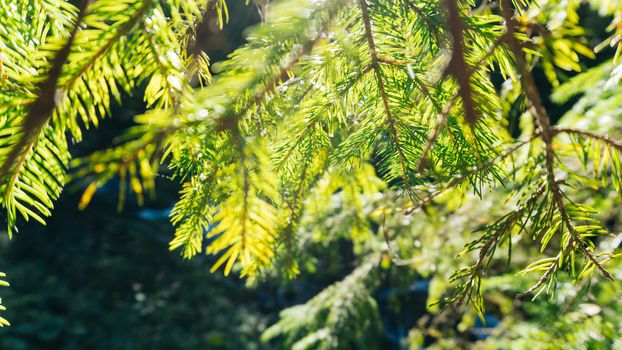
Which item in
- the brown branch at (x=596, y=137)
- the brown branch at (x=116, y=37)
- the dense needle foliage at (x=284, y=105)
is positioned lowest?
the brown branch at (x=596, y=137)

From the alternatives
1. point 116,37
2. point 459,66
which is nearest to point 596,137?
point 459,66

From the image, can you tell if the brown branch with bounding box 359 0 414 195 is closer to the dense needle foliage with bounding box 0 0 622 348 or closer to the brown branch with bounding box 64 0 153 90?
the dense needle foliage with bounding box 0 0 622 348

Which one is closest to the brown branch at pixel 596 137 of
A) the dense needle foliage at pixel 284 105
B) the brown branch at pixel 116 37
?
the dense needle foliage at pixel 284 105

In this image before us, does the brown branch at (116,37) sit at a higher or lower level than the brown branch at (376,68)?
higher

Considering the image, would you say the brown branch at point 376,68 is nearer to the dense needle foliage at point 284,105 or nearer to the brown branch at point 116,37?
the dense needle foliage at point 284,105

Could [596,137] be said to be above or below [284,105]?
below

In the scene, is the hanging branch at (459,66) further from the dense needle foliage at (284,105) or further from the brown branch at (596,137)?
the brown branch at (596,137)

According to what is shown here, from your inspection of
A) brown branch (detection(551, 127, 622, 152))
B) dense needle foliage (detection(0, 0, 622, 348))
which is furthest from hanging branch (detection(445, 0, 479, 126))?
brown branch (detection(551, 127, 622, 152))

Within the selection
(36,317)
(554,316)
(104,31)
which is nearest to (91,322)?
(36,317)

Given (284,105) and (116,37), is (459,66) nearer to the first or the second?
(284,105)

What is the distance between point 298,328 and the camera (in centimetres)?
196

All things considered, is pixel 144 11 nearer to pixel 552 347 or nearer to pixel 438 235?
pixel 552 347

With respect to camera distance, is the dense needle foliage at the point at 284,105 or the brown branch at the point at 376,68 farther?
the brown branch at the point at 376,68

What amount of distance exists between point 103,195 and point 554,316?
17.6ft
